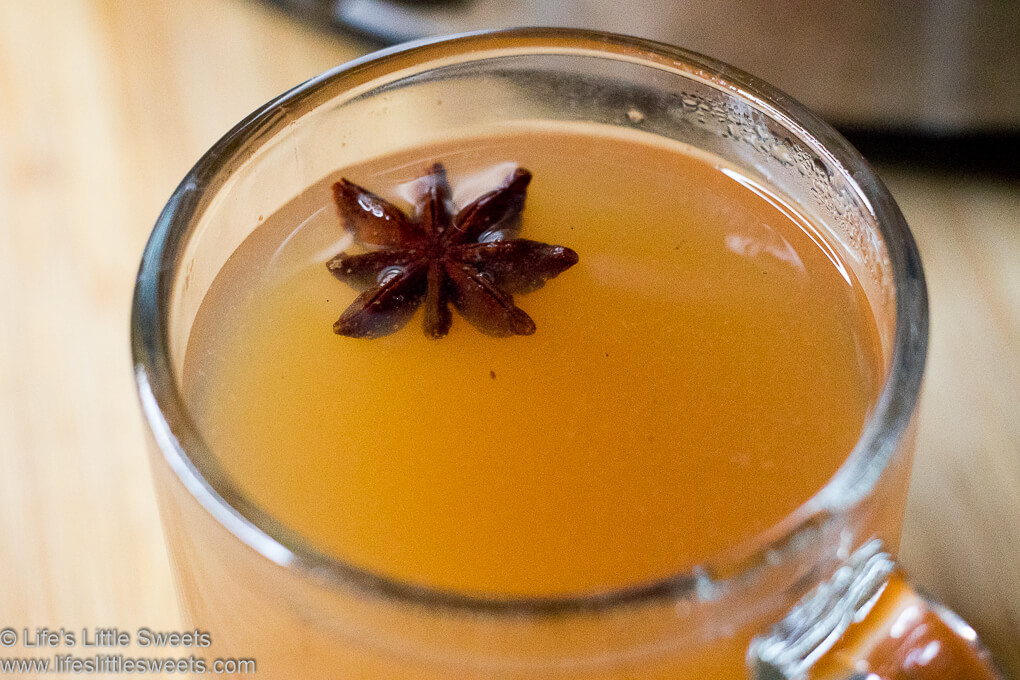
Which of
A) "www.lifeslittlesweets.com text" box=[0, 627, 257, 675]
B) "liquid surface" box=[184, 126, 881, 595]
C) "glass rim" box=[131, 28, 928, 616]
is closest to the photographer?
"glass rim" box=[131, 28, 928, 616]

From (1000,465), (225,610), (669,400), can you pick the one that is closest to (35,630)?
(225,610)

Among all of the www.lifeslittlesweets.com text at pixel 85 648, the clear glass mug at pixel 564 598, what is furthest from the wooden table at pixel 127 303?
the clear glass mug at pixel 564 598

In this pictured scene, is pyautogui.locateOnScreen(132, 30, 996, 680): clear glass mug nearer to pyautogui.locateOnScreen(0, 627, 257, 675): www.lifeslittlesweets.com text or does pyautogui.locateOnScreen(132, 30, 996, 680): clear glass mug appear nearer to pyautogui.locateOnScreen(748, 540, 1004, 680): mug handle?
pyautogui.locateOnScreen(748, 540, 1004, 680): mug handle

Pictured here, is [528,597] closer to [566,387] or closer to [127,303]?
[566,387]

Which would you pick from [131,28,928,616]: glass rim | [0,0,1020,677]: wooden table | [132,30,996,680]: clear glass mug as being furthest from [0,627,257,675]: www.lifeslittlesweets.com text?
[131,28,928,616]: glass rim

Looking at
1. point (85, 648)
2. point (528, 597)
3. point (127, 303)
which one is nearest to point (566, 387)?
point (528, 597)

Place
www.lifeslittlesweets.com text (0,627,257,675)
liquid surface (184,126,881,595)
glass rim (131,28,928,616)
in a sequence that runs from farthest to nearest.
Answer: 1. www.lifeslittlesweets.com text (0,627,257,675)
2. liquid surface (184,126,881,595)
3. glass rim (131,28,928,616)
